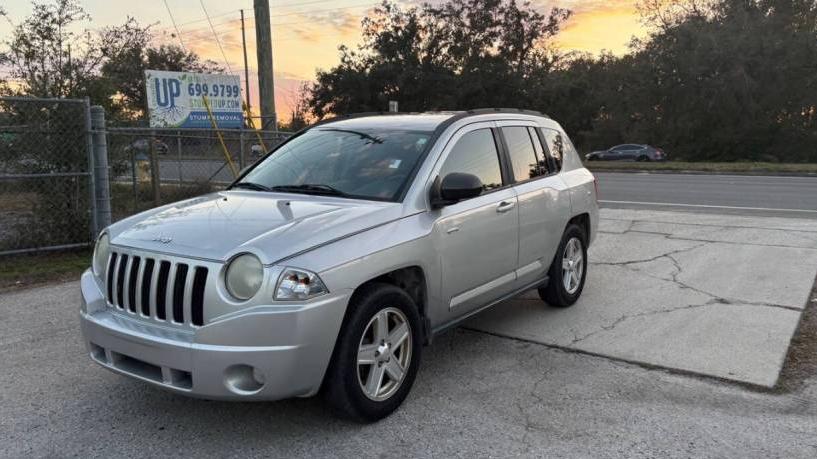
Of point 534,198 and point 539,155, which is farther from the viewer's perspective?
point 539,155

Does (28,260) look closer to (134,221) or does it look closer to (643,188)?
(134,221)

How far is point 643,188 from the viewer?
18.8 m

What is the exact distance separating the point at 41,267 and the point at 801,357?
7.68 meters

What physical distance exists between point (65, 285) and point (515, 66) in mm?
49238

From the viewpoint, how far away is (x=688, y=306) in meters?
5.93

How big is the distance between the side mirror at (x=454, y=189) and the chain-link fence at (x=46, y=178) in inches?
219

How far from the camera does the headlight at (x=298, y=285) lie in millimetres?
3195

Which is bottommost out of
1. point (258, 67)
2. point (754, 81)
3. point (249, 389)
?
point (249, 389)

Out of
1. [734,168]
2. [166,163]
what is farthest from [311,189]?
[734,168]

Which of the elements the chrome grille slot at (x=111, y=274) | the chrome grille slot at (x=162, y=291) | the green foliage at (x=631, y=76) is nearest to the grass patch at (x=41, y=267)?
the chrome grille slot at (x=111, y=274)

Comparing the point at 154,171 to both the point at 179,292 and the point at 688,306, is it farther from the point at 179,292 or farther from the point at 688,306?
the point at 688,306

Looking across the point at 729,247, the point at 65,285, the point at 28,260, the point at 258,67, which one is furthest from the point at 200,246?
the point at 258,67

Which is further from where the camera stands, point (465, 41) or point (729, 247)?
point (465, 41)

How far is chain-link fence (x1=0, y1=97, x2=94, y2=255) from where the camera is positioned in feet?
25.7
